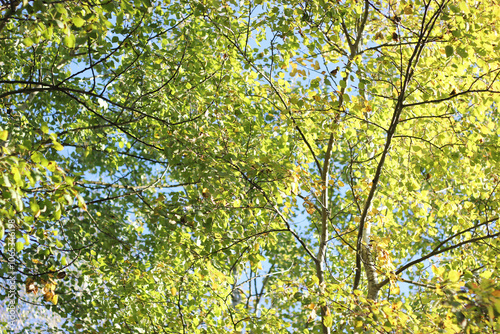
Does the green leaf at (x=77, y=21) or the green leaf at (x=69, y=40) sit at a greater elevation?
the green leaf at (x=77, y=21)

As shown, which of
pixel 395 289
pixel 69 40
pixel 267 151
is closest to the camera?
pixel 69 40

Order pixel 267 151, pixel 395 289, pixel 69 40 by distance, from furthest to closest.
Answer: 1. pixel 267 151
2. pixel 395 289
3. pixel 69 40

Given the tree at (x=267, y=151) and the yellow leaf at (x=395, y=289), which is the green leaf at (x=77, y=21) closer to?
the tree at (x=267, y=151)

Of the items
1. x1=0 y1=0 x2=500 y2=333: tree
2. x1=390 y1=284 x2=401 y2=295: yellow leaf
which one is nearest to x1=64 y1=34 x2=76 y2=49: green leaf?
x1=0 y1=0 x2=500 y2=333: tree

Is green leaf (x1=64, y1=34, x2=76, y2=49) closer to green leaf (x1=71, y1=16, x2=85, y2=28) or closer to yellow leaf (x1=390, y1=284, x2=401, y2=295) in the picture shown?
green leaf (x1=71, y1=16, x2=85, y2=28)

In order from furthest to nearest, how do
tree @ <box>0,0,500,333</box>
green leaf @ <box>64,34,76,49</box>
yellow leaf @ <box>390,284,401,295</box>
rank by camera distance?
1. yellow leaf @ <box>390,284,401,295</box>
2. tree @ <box>0,0,500,333</box>
3. green leaf @ <box>64,34,76,49</box>

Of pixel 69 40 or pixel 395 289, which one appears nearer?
pixel 69 40

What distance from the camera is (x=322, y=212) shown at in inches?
182

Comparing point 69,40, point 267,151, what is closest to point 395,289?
point 267,151

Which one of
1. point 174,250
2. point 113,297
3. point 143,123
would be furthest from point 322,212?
point 143,123

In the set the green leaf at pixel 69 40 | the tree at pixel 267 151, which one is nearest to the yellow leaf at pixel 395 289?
the tree at pixel 267 151

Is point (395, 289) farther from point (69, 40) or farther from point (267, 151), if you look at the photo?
point (69, 40)

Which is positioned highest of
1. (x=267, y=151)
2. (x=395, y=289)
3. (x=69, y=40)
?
(x=267, y=151)

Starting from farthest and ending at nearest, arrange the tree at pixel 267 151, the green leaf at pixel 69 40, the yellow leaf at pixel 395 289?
the yellow leaf at pixel 395 289 → the tree at pixel 267 151 → the green leaf at pixel 69 40
